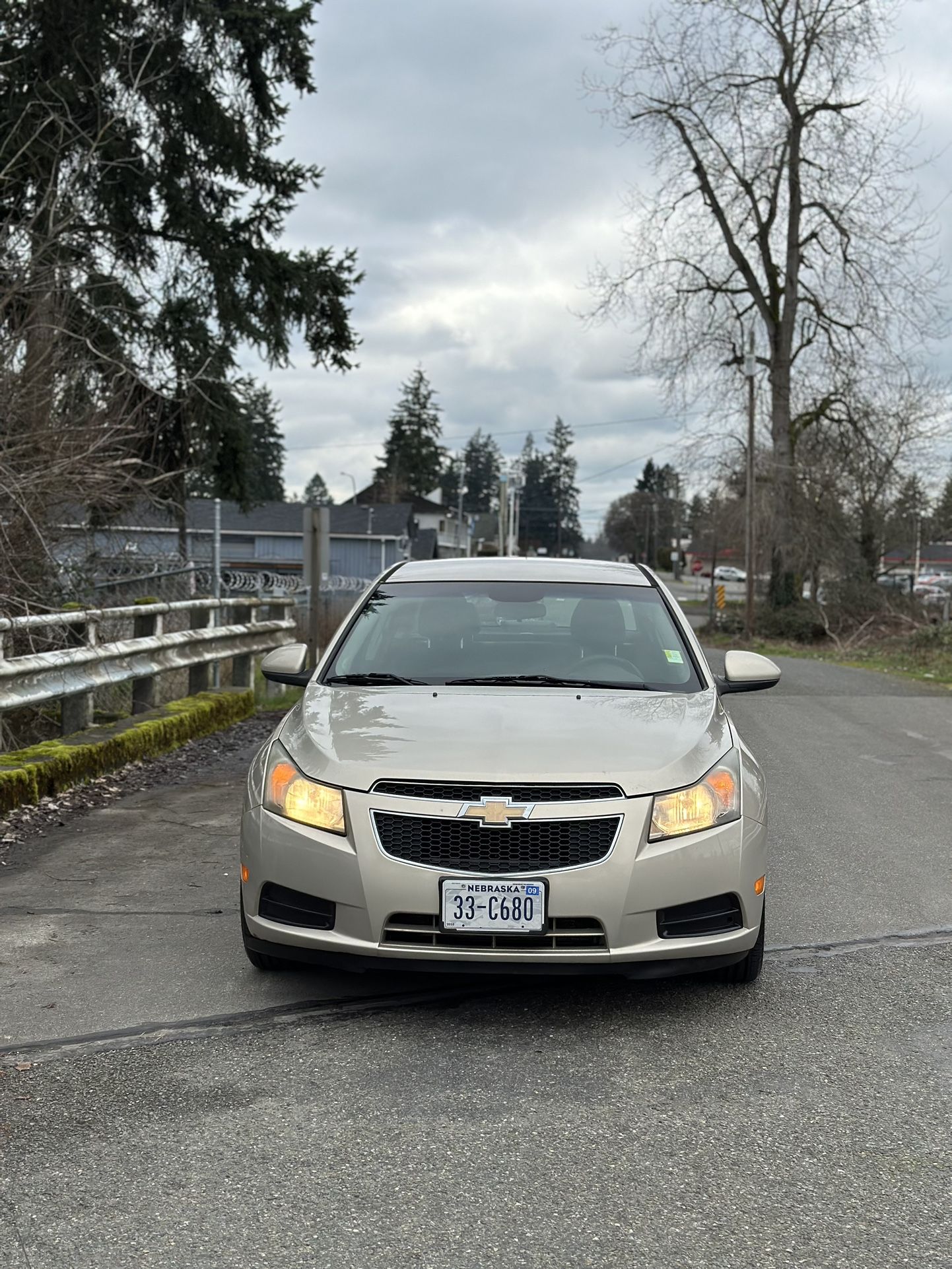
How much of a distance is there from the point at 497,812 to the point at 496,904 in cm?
29

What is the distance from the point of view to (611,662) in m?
5.69

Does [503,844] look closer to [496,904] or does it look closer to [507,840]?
[507,840]

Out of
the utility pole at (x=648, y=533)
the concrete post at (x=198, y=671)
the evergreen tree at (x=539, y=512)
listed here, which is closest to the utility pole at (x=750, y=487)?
the concrete post at (x=198, y=671)

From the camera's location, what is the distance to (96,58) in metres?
17.4

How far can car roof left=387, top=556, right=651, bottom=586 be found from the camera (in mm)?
6402

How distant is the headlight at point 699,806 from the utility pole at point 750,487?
112 feet

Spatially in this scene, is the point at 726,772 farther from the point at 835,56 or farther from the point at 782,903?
the point at 835,56

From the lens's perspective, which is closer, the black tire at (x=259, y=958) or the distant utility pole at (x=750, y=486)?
the black tire at (x=259, y=958)

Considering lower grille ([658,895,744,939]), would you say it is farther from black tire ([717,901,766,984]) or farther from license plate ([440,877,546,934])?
license plate ([440,877,546,934])

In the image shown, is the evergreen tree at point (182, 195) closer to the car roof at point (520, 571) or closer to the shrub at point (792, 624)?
the car roof at point (520, 571)

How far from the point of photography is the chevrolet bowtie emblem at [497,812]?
165 inches

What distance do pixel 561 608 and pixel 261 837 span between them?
86.6 inches

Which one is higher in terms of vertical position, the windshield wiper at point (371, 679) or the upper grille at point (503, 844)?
the windshield wiper at point (371, 679)

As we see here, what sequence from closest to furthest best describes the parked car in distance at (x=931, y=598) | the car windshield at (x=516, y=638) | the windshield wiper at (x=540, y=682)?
1. the windshield wiper at (x=540, y=682)
2. the car windshield at (x=516, y=638)
3. the parked car in distance at (x=931, y=598)
